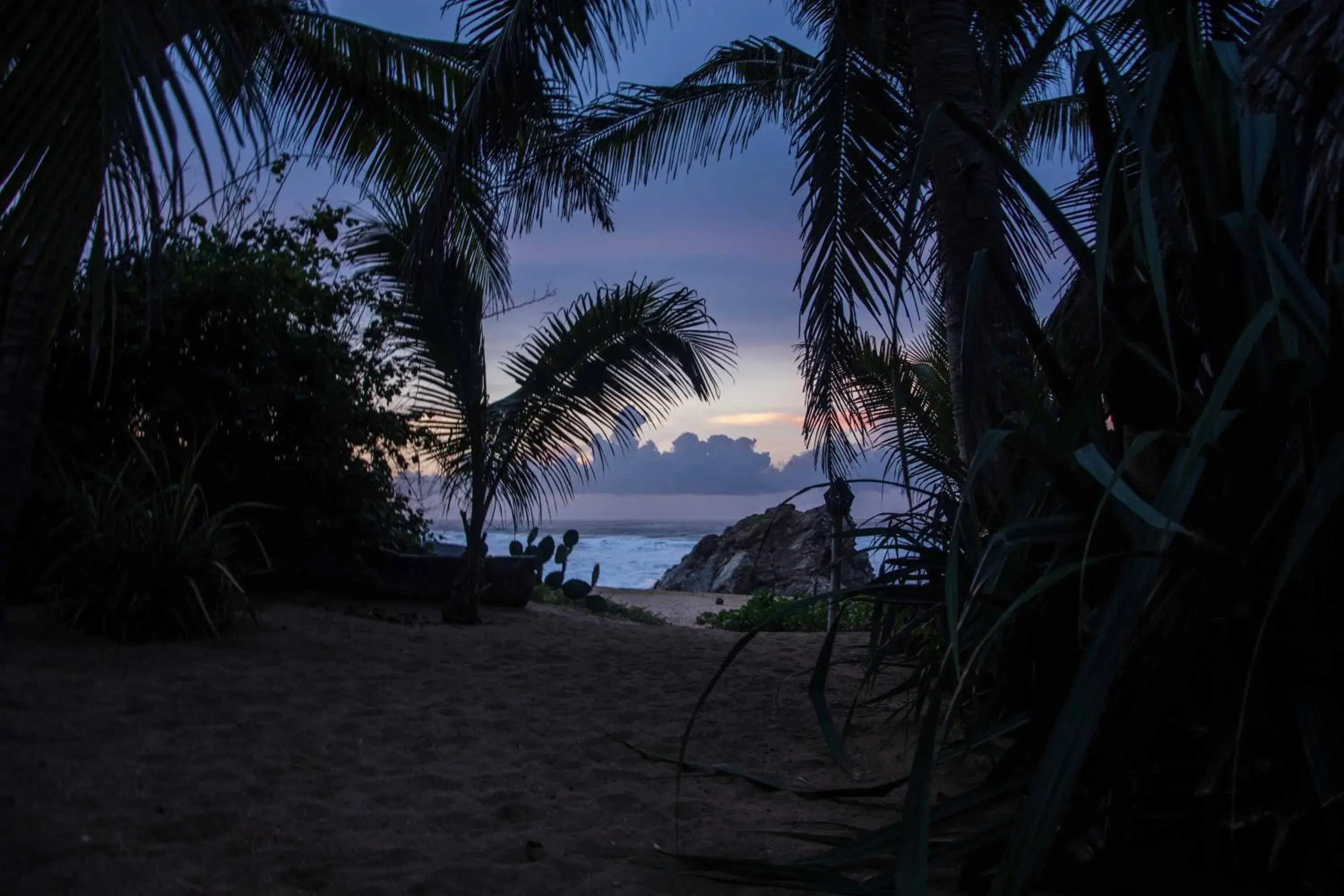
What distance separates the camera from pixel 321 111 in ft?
27.0

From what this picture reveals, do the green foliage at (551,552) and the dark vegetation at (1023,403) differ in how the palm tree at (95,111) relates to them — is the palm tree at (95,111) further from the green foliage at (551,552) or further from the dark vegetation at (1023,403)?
the green foliage at (551,552)

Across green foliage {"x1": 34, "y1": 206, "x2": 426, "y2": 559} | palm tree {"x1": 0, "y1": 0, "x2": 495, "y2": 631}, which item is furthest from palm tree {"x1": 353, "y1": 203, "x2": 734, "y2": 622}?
palm tree {"x1": 0, "y1": 0, "x2": 495, "y2": 631}

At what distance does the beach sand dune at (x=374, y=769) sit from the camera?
2172 millimetres

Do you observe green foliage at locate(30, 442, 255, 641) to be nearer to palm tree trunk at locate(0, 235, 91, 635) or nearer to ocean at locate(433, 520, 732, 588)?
palm tree trunk at locate(0, 235, 91, 635)

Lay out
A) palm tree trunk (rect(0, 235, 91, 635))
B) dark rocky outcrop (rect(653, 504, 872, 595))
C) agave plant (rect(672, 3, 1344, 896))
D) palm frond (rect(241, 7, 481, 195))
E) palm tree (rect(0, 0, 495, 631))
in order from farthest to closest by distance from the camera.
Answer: dark rocky outcrop (rect(653, 504, 872, 595)) < palm frond (rect(241, 7, 481, 195)) < palm tree trunk (rect(0, 235, 91, 635)) < palm tree (rect(0, 0, 495, 631)) < agave plant (rect(672, 3, 1344, 896))

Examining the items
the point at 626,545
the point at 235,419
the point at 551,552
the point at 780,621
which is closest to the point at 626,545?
the point at 626,545

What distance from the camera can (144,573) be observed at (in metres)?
4.75

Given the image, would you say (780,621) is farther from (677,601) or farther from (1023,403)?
(1023,403)

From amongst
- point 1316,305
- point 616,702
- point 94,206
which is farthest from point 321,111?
point 1316,305

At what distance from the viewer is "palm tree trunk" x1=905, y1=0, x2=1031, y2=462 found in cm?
395

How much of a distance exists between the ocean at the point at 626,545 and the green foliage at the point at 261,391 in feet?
A: 10.1

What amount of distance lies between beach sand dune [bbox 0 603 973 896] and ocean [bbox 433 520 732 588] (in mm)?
6154

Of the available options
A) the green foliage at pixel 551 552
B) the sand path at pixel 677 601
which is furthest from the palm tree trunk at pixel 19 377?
the sand path at pixel 677 601

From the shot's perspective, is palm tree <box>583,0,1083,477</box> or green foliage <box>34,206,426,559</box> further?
green foliage <box>34,206,426,559</box>
